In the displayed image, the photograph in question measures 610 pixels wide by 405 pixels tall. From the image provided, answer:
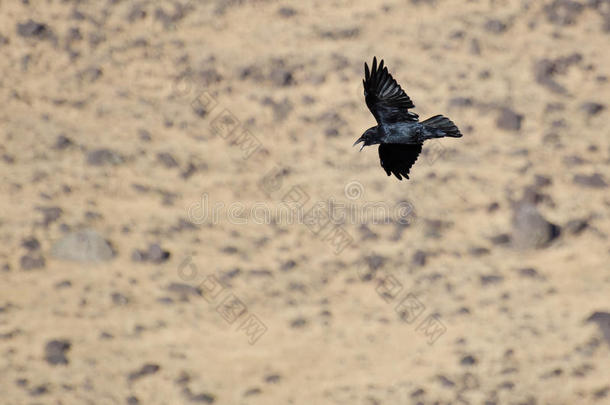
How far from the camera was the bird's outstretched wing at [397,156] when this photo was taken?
9.77 m

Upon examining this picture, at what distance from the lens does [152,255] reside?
1576cm

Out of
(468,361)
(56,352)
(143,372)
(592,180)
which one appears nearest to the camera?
(468,361)

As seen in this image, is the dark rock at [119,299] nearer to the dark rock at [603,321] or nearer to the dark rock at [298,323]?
the dark rock at [298,323]

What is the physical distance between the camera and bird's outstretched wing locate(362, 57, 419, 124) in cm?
909

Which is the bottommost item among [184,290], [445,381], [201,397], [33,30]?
[201,397]

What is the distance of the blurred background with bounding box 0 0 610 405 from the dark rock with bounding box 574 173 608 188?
5cm

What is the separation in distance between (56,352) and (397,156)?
7.33 metres

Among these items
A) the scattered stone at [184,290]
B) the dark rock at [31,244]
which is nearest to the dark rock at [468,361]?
the scattered stone at [184,290]

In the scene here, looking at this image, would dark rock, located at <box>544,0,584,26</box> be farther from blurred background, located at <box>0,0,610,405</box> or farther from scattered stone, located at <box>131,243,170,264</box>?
scattered stone, located at <box>131,243,170,264</box>

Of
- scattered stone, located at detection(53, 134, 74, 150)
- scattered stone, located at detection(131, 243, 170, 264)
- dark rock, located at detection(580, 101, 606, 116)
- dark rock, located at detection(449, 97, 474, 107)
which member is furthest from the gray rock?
dark rock, located at detection(580, 101, 606, 116)

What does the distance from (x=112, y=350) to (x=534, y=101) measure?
961 centimetres

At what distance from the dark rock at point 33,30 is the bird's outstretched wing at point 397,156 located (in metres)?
12.1

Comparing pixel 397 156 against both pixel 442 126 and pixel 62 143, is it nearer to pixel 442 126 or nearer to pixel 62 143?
pixel 442 126

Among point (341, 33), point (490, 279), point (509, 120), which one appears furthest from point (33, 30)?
point (490, 279)
